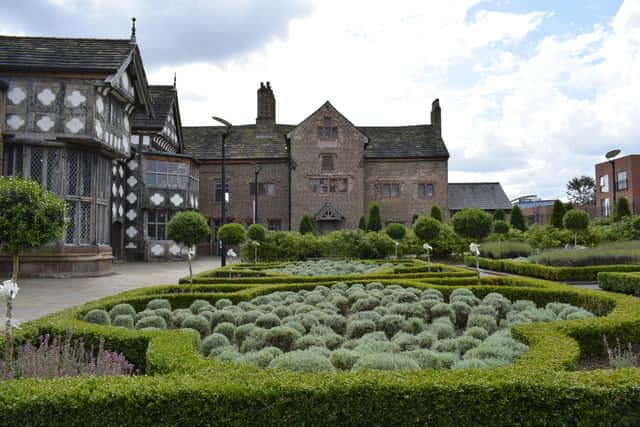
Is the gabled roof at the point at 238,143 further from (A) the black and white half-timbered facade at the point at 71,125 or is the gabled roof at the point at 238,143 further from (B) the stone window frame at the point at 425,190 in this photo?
(A) the black and white half-timbered facade at the point at 71,125

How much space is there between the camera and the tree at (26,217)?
8961 mm

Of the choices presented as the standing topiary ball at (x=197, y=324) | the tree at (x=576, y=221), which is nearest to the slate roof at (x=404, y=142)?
the tree at (x=576, y=221)

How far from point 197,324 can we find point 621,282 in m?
11.4

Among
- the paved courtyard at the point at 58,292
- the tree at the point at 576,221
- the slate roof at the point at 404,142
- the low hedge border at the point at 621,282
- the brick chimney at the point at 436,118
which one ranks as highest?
the brick chimney at the point at 436,118

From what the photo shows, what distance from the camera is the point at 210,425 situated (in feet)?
12.0

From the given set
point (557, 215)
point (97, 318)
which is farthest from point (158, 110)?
point (557, 215)

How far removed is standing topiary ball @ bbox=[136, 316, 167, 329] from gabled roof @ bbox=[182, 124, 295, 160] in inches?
1257

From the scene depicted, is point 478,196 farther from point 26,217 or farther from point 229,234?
point 26,217

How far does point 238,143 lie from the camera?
131ft

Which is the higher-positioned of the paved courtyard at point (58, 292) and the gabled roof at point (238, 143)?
the gabled roof at point (238, 143)

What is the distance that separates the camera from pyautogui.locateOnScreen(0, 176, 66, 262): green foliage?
8969 mm

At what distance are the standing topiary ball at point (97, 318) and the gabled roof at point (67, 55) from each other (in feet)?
46.9

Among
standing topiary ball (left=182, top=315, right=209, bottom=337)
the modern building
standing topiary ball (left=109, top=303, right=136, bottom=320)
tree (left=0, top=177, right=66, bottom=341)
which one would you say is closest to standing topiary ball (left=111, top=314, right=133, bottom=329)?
standing topiary ball (left=109, top=303, right=136, bottom=320)

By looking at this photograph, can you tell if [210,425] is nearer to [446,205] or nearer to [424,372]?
[424,372]
